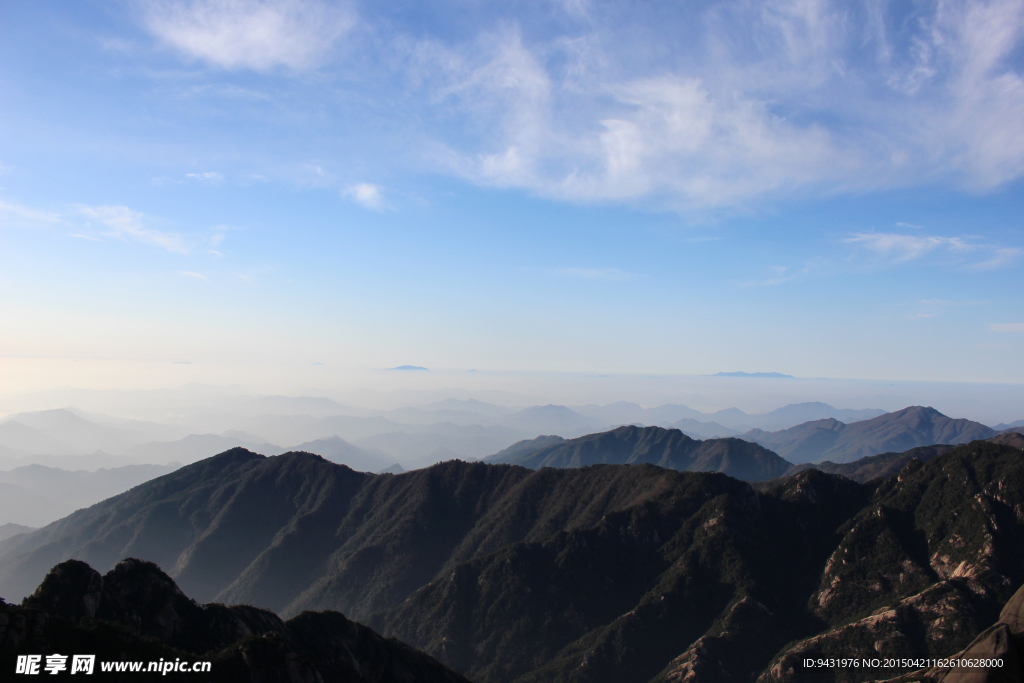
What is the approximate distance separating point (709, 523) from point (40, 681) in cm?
17022

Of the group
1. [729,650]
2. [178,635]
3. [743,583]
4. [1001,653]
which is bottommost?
[729,650]

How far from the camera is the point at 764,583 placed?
505 feet

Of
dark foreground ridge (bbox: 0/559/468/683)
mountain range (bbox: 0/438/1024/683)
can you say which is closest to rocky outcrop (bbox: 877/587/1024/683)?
dark foreground ridge (bbox: 0/559/468/683)

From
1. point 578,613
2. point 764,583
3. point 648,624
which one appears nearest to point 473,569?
point 578,613

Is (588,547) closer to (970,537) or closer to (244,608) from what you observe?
(970,537)

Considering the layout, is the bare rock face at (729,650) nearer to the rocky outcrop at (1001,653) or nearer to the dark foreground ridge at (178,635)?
the dark foreground ridge at (178,635)

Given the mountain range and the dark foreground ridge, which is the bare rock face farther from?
the dark foreground ridge

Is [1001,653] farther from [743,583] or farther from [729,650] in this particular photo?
[743,583]

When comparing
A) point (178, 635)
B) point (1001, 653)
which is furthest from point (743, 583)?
point (178, 635)

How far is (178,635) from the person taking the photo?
69812mm

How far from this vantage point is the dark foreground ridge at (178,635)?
2021 inches

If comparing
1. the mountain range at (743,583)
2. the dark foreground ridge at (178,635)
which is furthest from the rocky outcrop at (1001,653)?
the mountain range at (743,583)

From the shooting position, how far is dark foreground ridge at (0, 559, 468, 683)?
5134 cm

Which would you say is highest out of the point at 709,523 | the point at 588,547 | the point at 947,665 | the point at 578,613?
the point at 947,665
